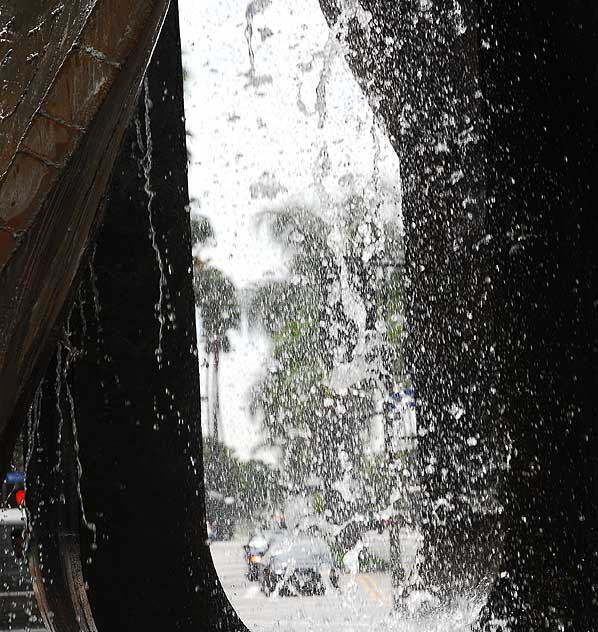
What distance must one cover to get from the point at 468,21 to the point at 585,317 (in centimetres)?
133

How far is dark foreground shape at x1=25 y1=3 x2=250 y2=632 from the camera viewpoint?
3295 mm

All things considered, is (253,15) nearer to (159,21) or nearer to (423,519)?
(423,519)

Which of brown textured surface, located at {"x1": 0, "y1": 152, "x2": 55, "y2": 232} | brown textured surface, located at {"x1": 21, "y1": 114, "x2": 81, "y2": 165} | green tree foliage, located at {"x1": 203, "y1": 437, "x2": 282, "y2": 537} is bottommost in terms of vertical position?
green tree foliage, located at {"x1": 203, "y1": 437, "x2": 282, "y2": 537}

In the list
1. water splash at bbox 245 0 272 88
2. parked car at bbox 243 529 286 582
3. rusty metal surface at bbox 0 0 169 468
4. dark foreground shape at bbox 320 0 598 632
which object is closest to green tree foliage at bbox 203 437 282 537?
parked car at bbox 243 529 286 582

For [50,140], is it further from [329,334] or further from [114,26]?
[329,334]

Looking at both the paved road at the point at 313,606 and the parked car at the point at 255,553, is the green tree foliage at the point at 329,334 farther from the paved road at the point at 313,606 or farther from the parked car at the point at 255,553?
the paved road at the point at 313,606

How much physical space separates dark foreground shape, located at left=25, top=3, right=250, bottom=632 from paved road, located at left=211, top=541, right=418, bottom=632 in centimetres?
65

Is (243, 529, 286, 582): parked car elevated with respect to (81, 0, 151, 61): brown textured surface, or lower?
lower

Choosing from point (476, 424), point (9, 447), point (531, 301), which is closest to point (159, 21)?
point (9, 447)

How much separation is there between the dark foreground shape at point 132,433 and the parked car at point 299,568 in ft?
13.0

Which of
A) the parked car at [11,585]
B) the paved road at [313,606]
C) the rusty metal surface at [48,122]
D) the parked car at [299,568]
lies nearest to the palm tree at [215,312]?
the parked car at [299,568]

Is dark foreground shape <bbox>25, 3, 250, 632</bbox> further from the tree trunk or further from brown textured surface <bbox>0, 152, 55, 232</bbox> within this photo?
brown textured surface <bbox>0, 152, 55, 232</bbox>

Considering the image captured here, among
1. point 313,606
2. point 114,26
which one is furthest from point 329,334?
point 114,26

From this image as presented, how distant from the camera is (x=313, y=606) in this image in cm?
651
